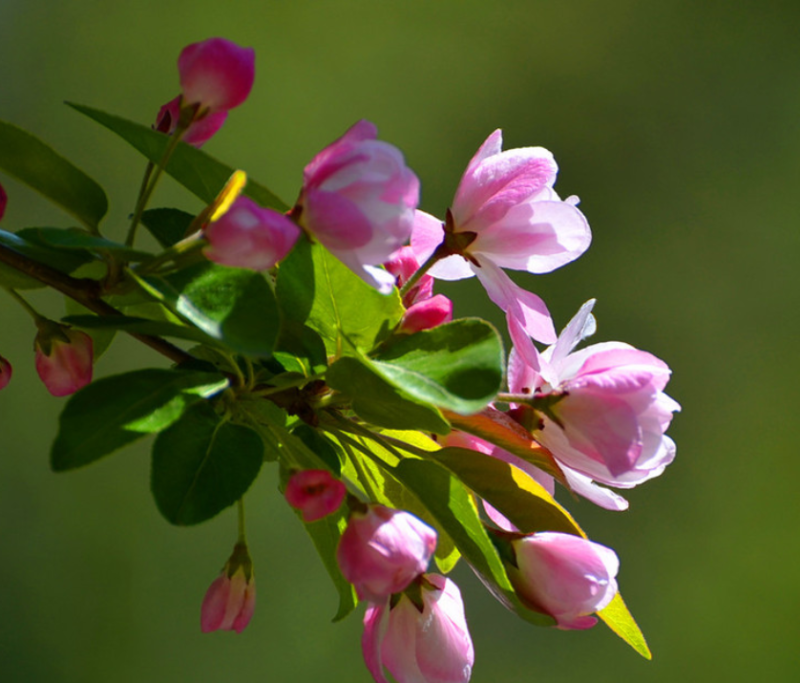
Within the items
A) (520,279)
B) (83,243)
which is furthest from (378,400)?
(520,279)

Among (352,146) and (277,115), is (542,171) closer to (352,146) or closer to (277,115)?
(352,146)

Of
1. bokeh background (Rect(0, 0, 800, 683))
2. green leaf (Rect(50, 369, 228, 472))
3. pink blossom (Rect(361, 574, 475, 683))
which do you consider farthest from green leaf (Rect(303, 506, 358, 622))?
bokeh background (Rect(0, 0, 800, 683))

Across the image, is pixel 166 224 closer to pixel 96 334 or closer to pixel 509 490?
pixel 96 334

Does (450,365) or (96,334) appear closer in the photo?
(450,365)

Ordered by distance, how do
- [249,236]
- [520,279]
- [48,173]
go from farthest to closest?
[520,279] < [48,173] < [249,236]

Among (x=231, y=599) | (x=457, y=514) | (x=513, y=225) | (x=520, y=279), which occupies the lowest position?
(x=520, y=279)

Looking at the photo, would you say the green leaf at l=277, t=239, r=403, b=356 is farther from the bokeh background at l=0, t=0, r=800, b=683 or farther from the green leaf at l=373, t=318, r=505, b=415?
the bokeh background at l=0, t=0, r=800, b=683
